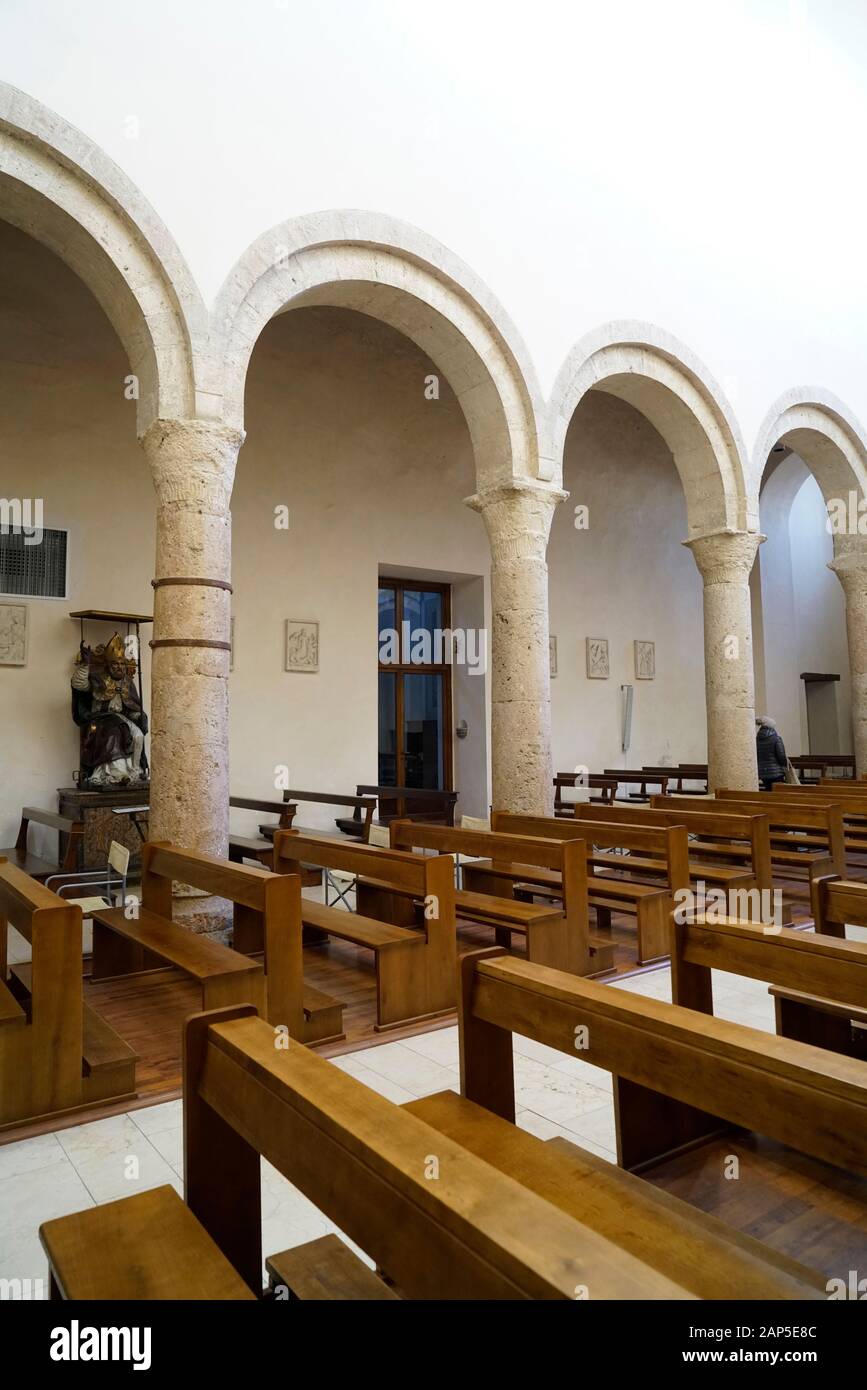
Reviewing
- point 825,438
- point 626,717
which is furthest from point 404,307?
point 626,717

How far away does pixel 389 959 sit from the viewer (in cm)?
354

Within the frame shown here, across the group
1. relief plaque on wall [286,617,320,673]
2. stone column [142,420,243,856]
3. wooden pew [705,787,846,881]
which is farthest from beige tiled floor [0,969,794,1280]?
relief plaque on wall [286,617,320,673]

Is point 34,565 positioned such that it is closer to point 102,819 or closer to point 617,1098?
point 102,819

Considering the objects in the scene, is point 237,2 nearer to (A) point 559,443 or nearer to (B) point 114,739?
(A) point 559,443

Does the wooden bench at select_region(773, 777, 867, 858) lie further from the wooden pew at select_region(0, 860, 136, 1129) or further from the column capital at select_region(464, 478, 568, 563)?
the wooden pew at select_region(0, 860, 136, 1129)

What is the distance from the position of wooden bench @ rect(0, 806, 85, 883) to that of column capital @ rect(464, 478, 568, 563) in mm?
3717

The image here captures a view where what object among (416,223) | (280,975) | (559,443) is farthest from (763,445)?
(280,975)

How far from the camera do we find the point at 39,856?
23.8ft

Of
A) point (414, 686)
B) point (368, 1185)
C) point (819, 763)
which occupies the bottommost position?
point (368, 1185)

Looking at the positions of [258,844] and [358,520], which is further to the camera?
[358,520]

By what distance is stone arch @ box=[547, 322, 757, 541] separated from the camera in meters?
7.21

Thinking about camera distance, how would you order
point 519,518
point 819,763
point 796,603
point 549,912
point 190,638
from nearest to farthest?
point 549,912
point 190,638
point 519,518
point 819,763
point 796,603

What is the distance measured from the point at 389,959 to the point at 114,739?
449cm

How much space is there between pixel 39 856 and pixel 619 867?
4.93 meters
